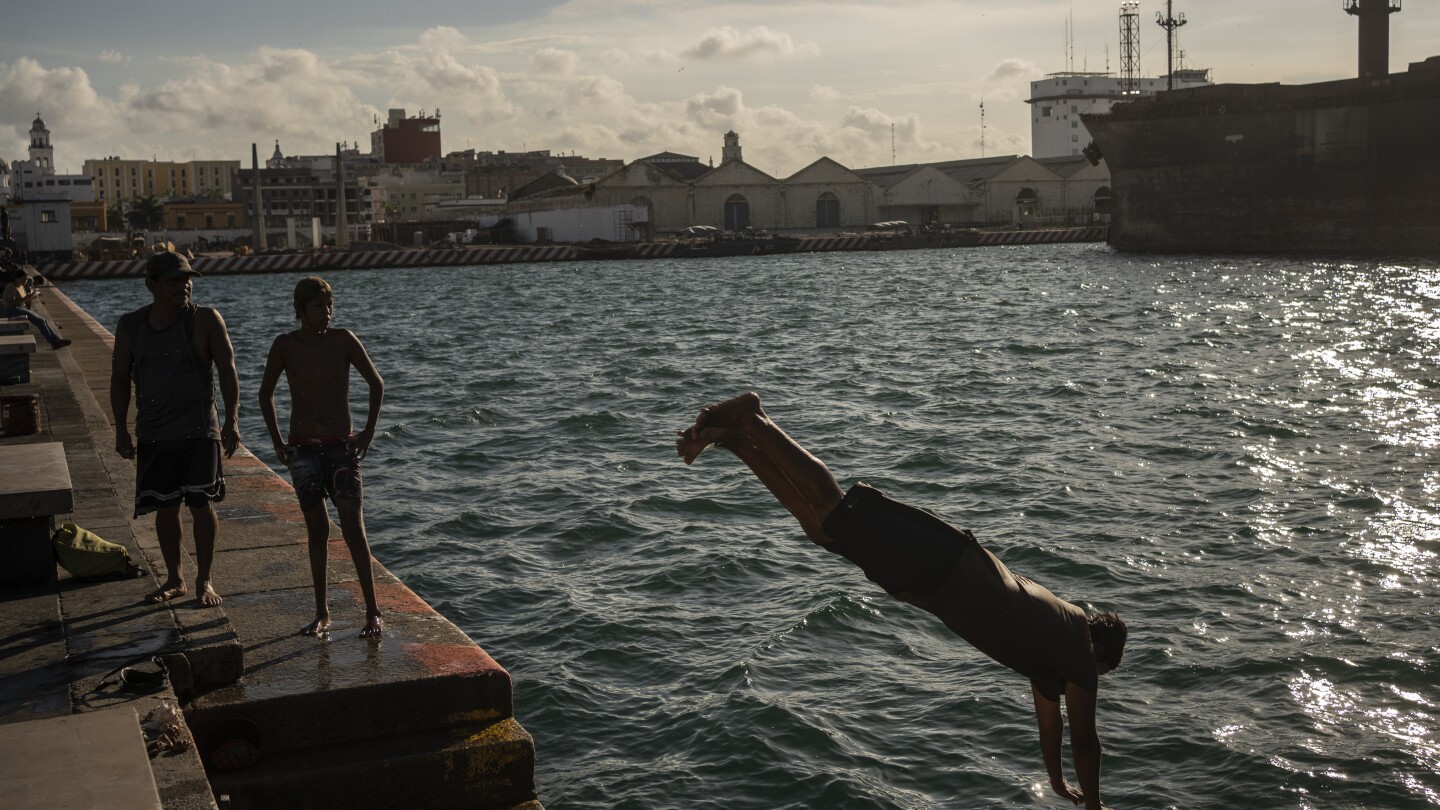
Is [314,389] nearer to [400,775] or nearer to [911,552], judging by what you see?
[400,775]

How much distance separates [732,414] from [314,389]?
197 cm

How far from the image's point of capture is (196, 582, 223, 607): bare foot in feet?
18.1

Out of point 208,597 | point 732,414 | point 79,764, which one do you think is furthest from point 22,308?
point 732,414

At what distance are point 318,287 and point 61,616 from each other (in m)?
1.60

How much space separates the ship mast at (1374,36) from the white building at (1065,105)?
76323mm

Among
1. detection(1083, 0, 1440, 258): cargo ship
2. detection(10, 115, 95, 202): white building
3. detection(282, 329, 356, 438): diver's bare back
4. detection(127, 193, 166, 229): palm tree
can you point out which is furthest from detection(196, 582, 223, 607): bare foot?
detection(127, 193, 166, 229): palm tree

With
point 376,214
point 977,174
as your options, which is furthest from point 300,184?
point 977,174

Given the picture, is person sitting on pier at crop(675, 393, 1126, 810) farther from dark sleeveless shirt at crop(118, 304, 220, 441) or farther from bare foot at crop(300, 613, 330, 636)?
dark sleeveless shirt at crop(118, 304, 220, 441)

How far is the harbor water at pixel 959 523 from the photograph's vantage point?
652cm

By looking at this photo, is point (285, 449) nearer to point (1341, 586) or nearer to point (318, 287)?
point (318, 287)

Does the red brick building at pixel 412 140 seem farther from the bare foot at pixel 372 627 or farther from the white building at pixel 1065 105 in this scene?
the bare foot at pixel 372 627

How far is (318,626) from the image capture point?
545 cm

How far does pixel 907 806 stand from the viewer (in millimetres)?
6086

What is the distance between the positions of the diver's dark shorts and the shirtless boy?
2046 mm
